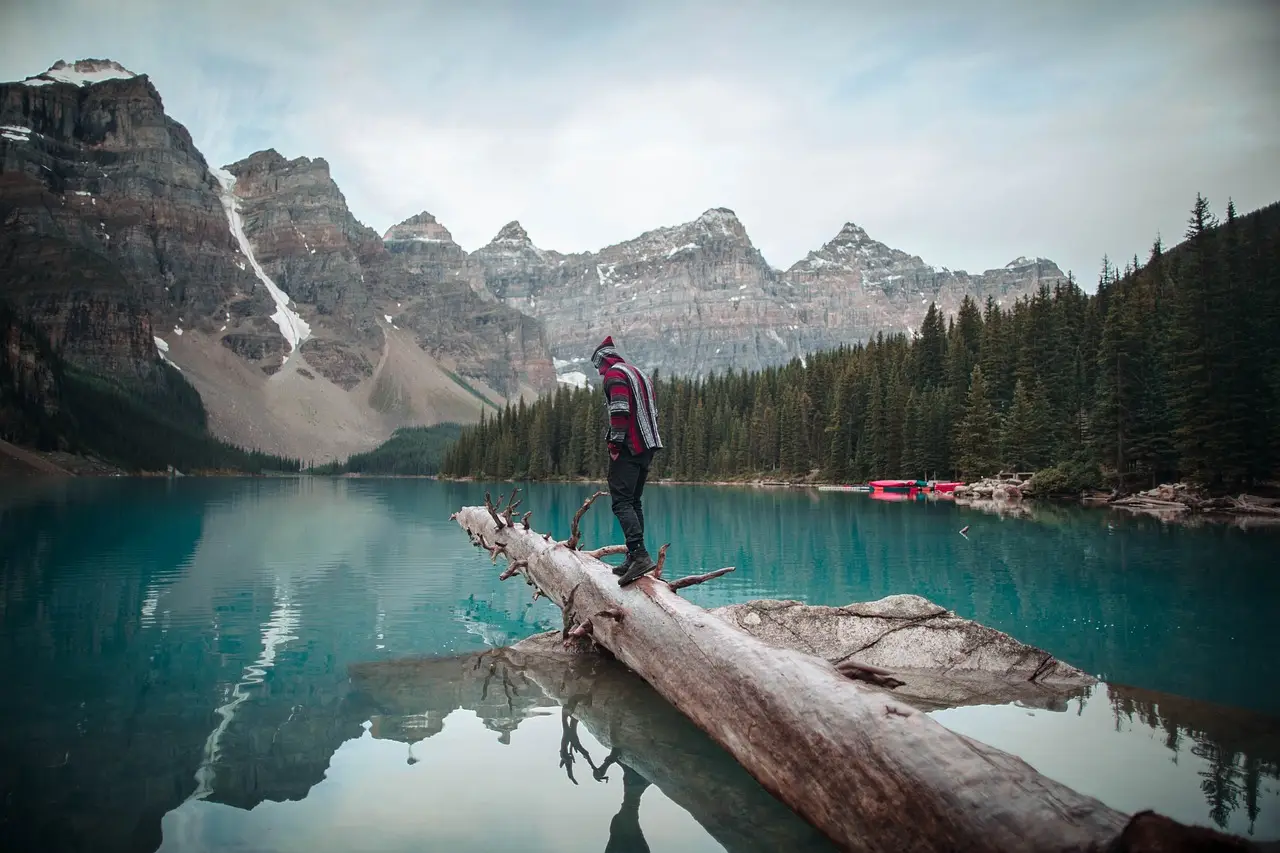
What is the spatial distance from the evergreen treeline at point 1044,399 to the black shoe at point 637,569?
4675cm

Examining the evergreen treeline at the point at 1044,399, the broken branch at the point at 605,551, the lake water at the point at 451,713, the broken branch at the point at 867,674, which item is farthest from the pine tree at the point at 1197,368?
the broken branch at the point at 867,674

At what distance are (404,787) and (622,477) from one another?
4008 millimetres

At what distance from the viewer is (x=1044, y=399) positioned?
199 feet

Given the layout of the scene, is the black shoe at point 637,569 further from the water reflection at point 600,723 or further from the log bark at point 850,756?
the water reflection at point 600,723

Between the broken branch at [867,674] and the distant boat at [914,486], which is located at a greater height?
the broken branch at [867,674]

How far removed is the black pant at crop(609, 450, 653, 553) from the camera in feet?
28.9

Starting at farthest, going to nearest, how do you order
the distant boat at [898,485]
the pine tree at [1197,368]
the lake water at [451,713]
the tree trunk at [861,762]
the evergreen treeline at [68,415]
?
the evergreen treeline at [68,415] < the distant boat at [898,485] < the pine tree at [1197,368] < the lake water at [451,713] < the tree trunk at [861,762]

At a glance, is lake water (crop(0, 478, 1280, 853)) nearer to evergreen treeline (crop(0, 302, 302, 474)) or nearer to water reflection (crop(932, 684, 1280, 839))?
water reflection (crop(932, 684, 1280, 839))

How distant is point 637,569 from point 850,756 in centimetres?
418

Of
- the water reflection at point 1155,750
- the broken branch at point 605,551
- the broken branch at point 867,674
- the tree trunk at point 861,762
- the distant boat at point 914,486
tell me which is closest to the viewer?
the tree trunk at point 861,762

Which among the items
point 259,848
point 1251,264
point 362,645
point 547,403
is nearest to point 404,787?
point 259,848

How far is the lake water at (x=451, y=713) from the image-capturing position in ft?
18.9

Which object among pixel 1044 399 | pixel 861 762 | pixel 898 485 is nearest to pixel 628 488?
pixel 861 762

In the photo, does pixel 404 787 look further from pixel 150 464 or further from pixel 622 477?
pixel 150 464
